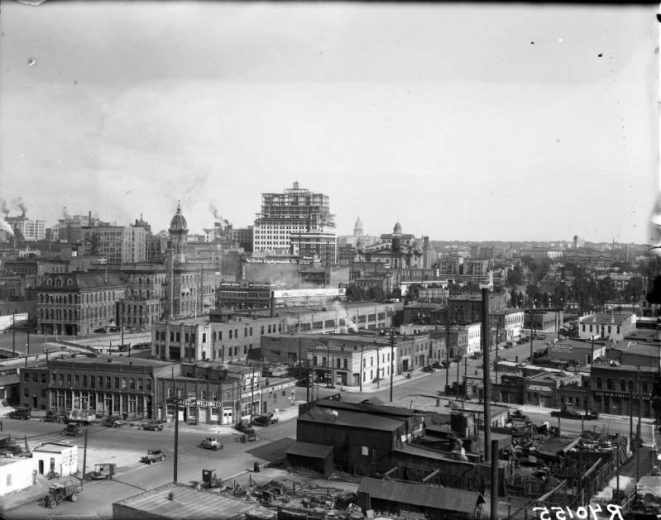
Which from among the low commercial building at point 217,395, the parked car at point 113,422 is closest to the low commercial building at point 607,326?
the low commercial building at point 217,395

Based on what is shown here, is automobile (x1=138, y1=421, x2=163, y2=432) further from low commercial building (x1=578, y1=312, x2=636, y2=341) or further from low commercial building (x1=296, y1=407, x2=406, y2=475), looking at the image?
low commercial building (x1=578, y1=312, x2=636, y2=341)

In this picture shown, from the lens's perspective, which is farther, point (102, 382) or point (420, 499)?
point (102, 382)

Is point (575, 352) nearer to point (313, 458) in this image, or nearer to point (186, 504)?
point (313, 458)

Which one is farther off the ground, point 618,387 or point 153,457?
point 618,387

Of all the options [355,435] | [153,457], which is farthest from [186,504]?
[153,457]

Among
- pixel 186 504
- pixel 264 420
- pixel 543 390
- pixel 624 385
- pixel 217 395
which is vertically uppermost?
pixel 186 504

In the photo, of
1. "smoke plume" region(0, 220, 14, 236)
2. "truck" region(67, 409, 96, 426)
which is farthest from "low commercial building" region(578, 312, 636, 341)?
"smoke plume" region(0, 220, 14, 236)

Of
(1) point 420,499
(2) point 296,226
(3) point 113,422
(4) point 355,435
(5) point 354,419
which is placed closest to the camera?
(1) point 420,499

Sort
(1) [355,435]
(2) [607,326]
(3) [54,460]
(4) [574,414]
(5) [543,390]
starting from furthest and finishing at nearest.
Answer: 1. (2) [607,326]
2. (5) [543,390]
3. (4) [574,414]
4. (1) [355,435]
5. (3) [54,460]
